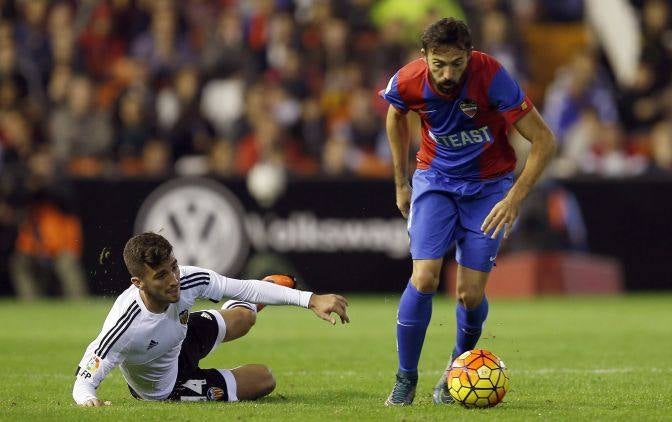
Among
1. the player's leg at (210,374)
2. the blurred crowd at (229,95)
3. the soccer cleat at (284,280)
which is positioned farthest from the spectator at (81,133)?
the soccer cleat at (284,280)

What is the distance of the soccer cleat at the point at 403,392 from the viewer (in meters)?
7.55

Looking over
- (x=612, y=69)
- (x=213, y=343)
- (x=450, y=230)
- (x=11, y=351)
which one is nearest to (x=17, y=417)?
(x=213, y=343)

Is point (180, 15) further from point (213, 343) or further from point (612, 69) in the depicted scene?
point (213, 343)

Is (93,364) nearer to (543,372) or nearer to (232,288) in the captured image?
(232,288)

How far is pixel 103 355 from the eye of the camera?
288 inches

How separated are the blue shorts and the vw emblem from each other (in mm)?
8689

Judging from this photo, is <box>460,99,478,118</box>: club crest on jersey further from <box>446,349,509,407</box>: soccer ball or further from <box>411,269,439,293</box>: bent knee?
<box>446,349,509,407</box>: soccer ball

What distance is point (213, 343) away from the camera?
26.5 feet

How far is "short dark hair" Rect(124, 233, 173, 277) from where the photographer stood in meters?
7.20

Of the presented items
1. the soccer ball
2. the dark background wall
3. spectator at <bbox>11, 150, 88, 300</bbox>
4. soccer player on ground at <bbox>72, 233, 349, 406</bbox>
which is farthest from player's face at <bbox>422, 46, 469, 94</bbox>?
spectator at <bbox>11, 150, 88, 300</bbox>

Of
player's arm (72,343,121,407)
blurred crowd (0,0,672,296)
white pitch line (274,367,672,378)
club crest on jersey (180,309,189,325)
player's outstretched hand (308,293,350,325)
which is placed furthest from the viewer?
blurred crowd (0,0,672,296)

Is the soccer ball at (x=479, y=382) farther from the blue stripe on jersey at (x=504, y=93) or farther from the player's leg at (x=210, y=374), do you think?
the blue stripe on jersey at (x=504, y=93)

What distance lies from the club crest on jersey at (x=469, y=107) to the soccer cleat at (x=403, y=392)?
1536 mm

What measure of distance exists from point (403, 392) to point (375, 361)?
2950 millimetres
